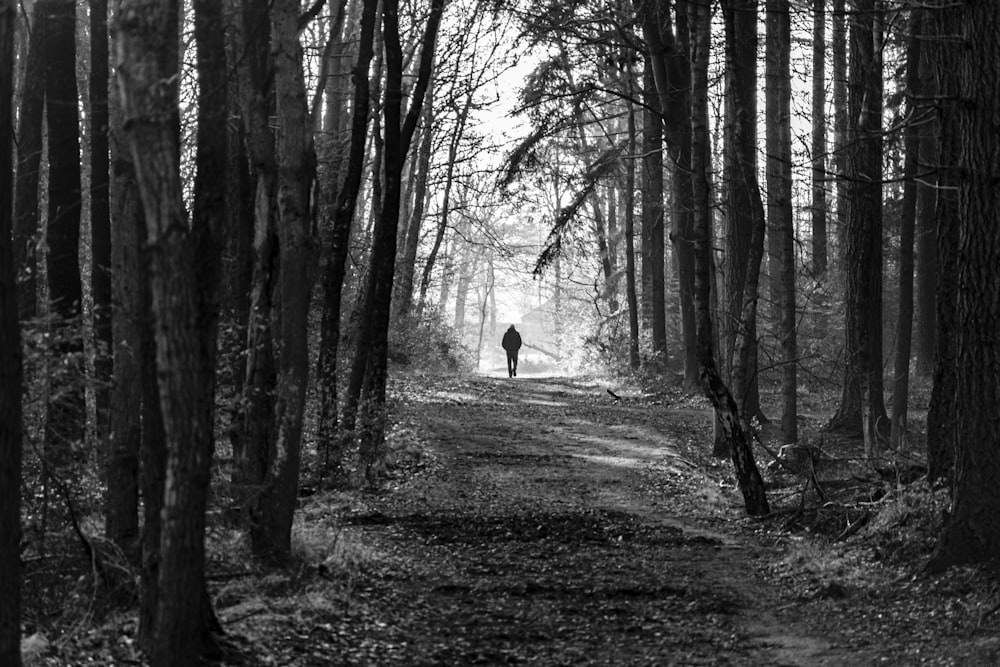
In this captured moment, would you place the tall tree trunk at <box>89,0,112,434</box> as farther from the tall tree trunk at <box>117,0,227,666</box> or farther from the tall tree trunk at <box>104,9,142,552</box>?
the tall tree trunk at <box>117,0,227,666</box>

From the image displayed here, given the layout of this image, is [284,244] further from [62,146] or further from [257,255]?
[62,146]

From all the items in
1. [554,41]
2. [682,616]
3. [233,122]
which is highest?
[554,41]

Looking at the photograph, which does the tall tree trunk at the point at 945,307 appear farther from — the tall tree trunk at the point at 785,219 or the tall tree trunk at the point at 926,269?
the tall tree trunk at the point at 926,269

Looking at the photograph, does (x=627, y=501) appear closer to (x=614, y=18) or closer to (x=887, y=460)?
(x=887, y=460)

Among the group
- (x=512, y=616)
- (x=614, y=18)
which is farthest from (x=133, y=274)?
(x=614, y=18)

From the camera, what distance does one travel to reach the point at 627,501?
44.5ft

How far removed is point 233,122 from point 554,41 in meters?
7.45

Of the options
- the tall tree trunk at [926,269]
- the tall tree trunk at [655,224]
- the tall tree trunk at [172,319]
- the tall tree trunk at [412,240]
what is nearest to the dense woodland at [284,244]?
the tall tree trunk at [172,319]

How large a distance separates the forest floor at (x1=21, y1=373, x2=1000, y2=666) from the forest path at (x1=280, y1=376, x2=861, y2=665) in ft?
0.09

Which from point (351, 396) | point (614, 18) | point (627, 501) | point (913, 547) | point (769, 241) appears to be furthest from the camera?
point (769, 241)

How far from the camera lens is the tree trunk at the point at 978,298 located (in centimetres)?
897

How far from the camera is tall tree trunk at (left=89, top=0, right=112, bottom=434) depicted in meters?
11.1

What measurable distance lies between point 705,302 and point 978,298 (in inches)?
172

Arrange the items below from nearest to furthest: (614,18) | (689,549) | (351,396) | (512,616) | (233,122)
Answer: (512,616) < (689,549) < (233,122) < (351,396) < (614,18)
